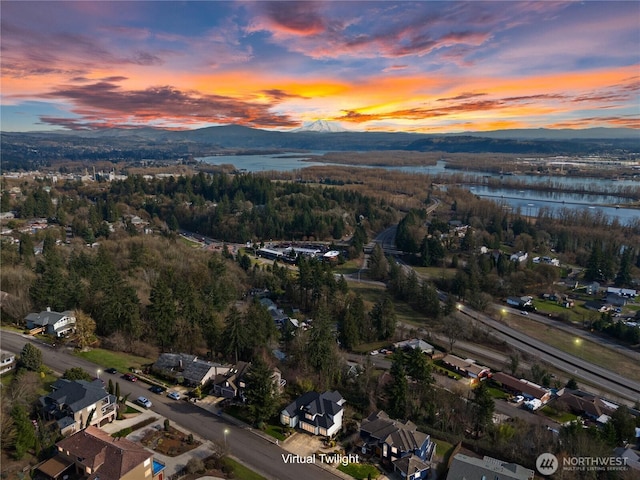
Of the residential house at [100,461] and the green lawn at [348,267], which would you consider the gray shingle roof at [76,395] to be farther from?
the green lawn at [348,267]

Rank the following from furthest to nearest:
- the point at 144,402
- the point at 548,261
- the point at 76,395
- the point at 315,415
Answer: the point at 548,261
the point at 144,402
the point at 315,415
the point at 76,395

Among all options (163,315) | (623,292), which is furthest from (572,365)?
(163,315)

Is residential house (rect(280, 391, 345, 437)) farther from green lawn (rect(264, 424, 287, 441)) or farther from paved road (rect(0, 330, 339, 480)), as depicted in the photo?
paved road (rect(0, 330, 339, 480))

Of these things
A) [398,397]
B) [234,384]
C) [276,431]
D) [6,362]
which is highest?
[6,362]

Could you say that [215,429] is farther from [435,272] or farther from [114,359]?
[435,272]

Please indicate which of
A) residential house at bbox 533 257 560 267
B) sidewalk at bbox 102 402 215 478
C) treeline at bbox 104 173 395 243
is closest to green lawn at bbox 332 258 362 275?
treeline at bbox 104 173 395 243

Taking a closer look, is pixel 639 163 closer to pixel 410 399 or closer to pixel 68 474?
pixel 410 399
